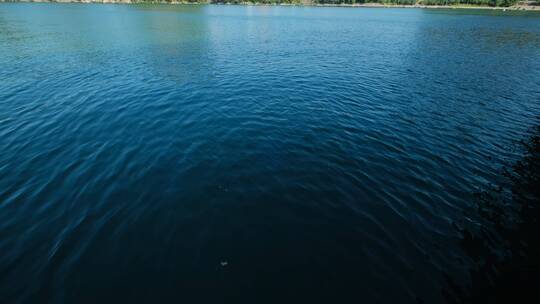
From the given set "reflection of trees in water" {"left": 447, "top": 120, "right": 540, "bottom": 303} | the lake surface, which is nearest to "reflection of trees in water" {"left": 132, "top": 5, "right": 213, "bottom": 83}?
the lake surface

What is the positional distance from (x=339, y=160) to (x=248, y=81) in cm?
Result: 1972

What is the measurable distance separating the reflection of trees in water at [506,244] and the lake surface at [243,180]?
0.62 meters

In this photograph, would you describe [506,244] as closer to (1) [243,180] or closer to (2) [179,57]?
(1) [243,180]

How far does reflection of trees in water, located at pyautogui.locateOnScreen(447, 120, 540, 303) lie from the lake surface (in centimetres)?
62

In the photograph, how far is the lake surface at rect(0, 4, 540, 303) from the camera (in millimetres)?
9570

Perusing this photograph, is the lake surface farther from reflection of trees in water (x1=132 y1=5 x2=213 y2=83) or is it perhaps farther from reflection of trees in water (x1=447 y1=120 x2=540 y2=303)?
reflection of trees in water (x1=132 y1=5 x2=213 y2=83)

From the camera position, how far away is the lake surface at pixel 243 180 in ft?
31.4

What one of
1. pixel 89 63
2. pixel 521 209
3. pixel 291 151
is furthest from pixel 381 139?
pixel 89 63

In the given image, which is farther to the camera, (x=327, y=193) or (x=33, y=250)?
(x=327, y=193)

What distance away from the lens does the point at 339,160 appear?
17000mm

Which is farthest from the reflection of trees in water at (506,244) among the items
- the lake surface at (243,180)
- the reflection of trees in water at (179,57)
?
the reflection of trees in water at (179,57)

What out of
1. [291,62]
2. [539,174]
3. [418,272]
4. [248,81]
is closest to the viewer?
[418,272]

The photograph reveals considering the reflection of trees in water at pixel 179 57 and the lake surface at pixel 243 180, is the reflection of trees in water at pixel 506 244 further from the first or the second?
the reflection of trees in water at pixel 179 57

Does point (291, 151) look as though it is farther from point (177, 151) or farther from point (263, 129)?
point (177, 151)
